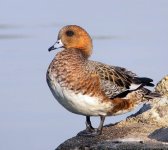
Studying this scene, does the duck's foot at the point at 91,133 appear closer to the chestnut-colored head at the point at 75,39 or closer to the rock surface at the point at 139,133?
the rock surface at the point at 139,133

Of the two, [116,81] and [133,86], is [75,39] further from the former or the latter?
[133,86]

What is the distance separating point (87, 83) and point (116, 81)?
0.51m

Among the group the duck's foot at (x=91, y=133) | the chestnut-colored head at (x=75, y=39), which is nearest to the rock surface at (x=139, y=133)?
the duck's foot at (x=91, y=133)

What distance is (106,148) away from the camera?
24.9 ft

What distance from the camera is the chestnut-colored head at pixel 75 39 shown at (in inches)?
343

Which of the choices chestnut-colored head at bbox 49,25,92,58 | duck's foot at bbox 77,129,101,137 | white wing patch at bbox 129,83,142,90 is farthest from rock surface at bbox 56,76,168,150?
chestnut-colored head at bbox 49,25,92,58

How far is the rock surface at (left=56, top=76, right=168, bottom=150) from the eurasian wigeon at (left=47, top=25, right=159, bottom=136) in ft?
0.48

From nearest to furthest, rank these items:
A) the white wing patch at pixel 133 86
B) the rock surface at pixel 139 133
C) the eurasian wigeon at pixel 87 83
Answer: the rock surface at pixel 139 133
the eurasian wigeon at pixel 87 83
the white wing patch at pixel 133 86

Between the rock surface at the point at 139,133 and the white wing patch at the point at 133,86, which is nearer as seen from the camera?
the rock surface at the point at 139,133

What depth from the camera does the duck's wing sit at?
330 inches

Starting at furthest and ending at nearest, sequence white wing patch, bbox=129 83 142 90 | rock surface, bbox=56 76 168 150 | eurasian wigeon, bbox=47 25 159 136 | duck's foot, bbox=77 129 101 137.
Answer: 1. white wing patch, bbox=129 83 142 90
2. duck's foot, bbox=77 129 101 137
3. eurasian wigeon, bbox=47 25 159 136
4. rock surface, bbox=56 76 168 150

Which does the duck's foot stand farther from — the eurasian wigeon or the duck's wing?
the duck's wing

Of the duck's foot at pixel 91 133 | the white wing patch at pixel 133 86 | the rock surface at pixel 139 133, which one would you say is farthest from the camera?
the white wing patch at pixel 133 86

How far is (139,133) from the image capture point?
8211mm
